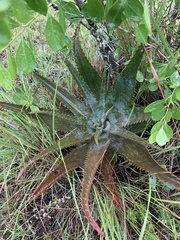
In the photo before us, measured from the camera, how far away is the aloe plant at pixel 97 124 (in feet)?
2.89

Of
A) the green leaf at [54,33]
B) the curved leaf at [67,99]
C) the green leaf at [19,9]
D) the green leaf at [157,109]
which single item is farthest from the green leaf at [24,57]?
the curved leaf at [67,99]

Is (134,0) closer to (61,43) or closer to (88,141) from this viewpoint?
(61,43)

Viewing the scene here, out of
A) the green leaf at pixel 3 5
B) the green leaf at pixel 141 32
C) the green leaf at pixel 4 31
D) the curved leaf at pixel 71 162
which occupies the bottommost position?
the curved leaf at pixel 71 162

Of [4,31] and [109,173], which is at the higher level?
[4,31]

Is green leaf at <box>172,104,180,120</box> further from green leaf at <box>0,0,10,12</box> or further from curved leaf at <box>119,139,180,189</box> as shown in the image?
green leaf at <box>0,0,10,12</box>

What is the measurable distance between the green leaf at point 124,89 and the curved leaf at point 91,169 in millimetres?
143

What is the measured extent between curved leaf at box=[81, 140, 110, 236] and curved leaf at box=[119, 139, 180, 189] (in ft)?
0.22

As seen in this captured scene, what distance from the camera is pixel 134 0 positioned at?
44 cm

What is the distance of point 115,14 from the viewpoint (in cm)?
53

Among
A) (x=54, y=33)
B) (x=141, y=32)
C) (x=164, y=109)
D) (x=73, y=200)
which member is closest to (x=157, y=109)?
(x=164, y=109)

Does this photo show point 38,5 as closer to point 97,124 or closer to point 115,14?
point 115,14

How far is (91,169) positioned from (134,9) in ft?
1.71

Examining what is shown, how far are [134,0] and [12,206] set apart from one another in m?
0.94

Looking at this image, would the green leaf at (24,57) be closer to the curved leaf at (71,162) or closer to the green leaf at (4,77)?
the green leaf at (4,77)
